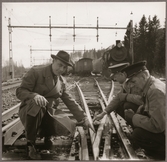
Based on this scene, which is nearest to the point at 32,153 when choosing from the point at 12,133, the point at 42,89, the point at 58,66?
the point at 12,133

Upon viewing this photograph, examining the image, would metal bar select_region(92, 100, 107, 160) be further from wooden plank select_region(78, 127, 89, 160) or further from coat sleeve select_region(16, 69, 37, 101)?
coat sleeve select_region(16, 69, 37, 101)

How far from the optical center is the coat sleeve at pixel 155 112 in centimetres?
256

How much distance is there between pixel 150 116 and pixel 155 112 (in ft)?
A: 0.30

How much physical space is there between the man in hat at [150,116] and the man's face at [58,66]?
93cm

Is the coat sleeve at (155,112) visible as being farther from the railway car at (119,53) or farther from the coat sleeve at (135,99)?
the railway car at (119,53)

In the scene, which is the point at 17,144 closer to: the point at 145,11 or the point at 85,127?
the point at 85,127

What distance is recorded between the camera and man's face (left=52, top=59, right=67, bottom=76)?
2889mm

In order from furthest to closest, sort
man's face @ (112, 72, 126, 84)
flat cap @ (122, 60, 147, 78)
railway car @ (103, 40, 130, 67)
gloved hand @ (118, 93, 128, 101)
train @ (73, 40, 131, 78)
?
1. train @ (73, 40, 131, 78)
2. railway car @ (103, 40, 130, 67)
3. gloved hand @ (118, 93, 128, 101)
4. man's face @ (112, 72, 126, 84)
5. flat cap @ (122, 60, 147, 78)

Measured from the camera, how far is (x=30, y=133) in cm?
273

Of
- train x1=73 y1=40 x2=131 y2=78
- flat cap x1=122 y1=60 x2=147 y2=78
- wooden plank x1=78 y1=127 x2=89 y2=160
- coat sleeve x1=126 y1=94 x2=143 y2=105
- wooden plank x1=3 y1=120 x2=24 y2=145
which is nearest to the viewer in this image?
wooden plank x1=78 y1=127 x2=89 y2=160

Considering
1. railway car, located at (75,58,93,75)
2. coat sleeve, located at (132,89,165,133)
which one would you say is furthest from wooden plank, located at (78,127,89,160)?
railway car, located at (75,58,93,75)

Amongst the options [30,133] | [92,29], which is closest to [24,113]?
[30,133]

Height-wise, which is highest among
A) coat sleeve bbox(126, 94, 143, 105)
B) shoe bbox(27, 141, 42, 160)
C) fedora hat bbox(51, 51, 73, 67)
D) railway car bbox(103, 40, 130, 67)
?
railway car bbox(103, 40, 130, 67)

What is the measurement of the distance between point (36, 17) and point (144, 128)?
2.25 m
